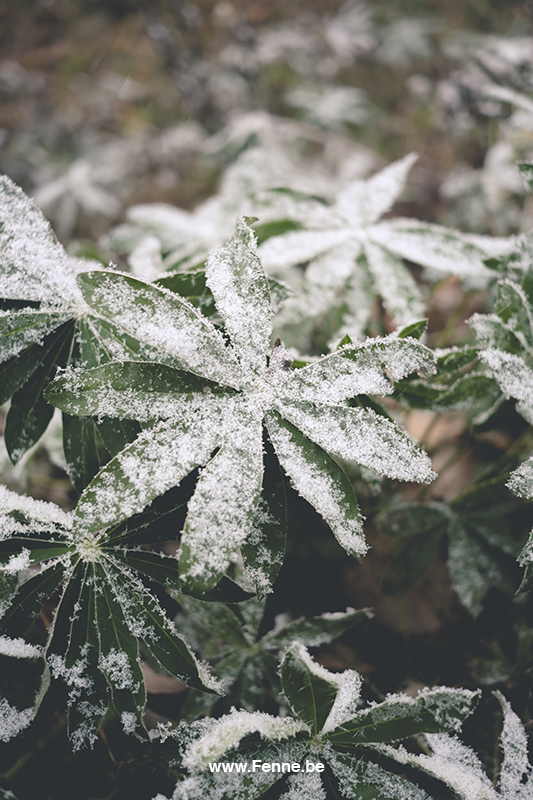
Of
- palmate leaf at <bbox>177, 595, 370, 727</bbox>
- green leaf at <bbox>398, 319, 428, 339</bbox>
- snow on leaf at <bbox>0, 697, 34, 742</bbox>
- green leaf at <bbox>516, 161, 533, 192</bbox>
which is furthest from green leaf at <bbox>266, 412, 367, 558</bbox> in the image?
green leaf at <bbox>516, 161, 533, 192</bbox>

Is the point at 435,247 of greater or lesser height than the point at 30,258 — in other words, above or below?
below

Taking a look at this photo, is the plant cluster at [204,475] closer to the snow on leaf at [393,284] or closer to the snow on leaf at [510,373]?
the snow on leaf at [510,373]

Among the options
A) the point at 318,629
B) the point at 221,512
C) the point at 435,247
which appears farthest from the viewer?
the point at 435,247

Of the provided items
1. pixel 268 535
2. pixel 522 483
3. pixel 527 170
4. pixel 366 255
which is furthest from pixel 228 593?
pixel 527 170

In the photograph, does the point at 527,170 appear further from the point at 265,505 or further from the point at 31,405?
the point at 31,405

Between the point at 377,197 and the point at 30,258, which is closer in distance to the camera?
the point at 30,258

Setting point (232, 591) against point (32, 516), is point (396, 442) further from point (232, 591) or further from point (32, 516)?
point (32, 516)

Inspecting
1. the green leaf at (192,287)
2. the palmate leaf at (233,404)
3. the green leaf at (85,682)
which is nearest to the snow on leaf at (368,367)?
the palmate leaf at (233,404)
